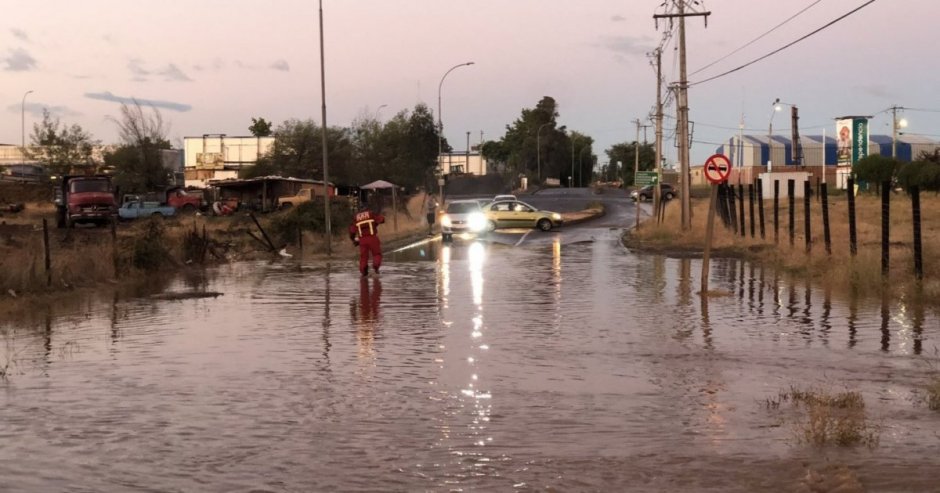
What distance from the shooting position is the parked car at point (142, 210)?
55969 mm

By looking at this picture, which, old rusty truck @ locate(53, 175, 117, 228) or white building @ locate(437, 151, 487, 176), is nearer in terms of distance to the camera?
old rusty truck @ locate(53, 175, 117, 228)

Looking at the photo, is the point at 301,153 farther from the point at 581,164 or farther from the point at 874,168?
the point at 581,164

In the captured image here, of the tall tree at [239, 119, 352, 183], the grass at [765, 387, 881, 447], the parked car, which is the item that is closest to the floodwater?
the grass at [765, 387, 881, 447]

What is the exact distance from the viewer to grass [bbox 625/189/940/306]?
16.8m

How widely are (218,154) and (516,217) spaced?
65.3 meters

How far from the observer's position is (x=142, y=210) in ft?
186

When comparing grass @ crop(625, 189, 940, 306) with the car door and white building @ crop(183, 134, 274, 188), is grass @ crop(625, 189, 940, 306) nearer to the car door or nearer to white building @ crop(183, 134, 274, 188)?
the car door

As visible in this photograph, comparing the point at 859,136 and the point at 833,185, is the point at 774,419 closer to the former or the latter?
the point at 859,136

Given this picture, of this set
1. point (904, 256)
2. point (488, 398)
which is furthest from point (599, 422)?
point (904, 256)

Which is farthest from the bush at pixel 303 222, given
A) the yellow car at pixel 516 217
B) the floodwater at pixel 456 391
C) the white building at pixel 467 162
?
the white building at pixel 467 162

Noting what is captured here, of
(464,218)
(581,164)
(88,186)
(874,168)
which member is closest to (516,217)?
(464,218)

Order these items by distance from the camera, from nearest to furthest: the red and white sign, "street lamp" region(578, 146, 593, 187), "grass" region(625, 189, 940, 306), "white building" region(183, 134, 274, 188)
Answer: "grass" region(625, 189, 940, 306), the red and white sign, "white building" region(183, 134, 274, 188), "street lamp" region(578, 146, 593, 187)

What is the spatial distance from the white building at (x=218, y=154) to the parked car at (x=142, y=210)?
4387 cm

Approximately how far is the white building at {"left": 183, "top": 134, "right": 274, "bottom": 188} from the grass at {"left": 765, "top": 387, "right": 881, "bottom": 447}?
318 ft
